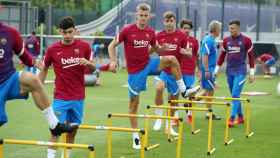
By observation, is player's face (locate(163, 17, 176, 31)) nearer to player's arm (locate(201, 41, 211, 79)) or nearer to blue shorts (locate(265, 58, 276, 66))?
player's arm (locate(201, 41, 211, 79))

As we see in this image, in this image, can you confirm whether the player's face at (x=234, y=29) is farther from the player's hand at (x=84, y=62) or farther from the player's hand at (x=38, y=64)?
the player's hand at (x=38, y=64)

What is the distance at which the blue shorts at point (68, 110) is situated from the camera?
33.7 ft

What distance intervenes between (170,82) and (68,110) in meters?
4.72

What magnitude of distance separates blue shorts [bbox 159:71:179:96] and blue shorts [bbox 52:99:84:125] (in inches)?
179

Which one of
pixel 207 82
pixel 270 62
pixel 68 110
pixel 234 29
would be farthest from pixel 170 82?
pixel 270 62

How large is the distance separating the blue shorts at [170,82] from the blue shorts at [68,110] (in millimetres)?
4553

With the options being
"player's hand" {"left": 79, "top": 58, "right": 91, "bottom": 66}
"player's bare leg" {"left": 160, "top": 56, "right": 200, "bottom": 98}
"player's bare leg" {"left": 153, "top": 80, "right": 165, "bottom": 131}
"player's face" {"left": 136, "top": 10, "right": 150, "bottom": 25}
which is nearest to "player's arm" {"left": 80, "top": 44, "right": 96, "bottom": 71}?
"player's hand" {"left": 79, "top": 58, "right": 91, "bottom": 66}

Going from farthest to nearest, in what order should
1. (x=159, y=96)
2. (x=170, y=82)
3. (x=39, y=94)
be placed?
(x=170, y=82)
(x=159, y=96)
(x=39, y=94)

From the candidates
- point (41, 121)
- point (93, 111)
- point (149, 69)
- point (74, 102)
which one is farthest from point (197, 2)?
point (74, 102)

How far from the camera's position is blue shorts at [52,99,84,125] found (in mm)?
10281

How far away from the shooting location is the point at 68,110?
10.4 metres

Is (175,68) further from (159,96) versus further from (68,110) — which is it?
(68,110)

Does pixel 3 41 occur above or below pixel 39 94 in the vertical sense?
above

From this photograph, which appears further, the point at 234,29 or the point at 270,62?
the point at 270,62
